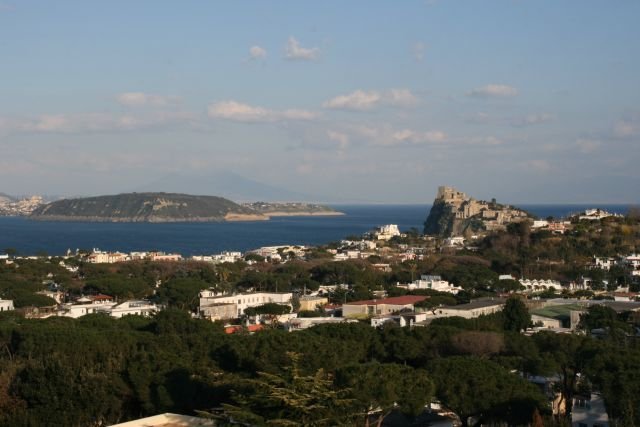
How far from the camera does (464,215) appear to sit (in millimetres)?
99000

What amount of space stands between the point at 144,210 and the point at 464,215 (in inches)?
3869

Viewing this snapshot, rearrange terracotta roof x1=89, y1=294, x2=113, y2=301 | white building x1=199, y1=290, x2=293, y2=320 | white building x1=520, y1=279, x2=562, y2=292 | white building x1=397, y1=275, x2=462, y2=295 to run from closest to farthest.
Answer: white building x1=199, y1=290, x2=293, y2=320
terracotta roof x1=89, y1=294, x2=113, y2=301
white building x1=397, y1=275, x2=462, y2=295
white building x1=520, y1=279, x2=562, y2=292

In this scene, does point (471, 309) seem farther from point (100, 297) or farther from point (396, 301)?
point (100, 297)

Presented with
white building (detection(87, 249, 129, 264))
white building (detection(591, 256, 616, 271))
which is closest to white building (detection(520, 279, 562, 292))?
white building (detection(591, 256, 616, 271))

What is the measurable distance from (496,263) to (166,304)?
23.4 m

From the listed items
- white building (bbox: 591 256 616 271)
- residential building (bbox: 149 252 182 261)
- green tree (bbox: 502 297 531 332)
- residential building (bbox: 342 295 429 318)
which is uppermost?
white building (bbox: 591 256 616 271)

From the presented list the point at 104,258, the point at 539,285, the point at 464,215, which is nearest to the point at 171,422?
the point at 539,285

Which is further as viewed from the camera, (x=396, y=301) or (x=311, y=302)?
(x=311, y=302)

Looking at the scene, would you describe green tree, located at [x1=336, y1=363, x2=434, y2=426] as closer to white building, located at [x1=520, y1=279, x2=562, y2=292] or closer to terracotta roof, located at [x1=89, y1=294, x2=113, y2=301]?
terracotta roof, located at [x1=89, y1=294, x2=113, y2=301]

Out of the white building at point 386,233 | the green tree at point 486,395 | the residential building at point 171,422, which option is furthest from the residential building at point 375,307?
the white building at point 386,233

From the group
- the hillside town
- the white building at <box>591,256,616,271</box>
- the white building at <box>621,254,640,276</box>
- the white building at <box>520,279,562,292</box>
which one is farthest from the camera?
the white building at <box>591,256,616,271</box>

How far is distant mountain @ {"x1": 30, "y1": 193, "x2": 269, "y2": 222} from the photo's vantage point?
183m

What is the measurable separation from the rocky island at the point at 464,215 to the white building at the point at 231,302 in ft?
163

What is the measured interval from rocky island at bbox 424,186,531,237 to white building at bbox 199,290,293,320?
49554 millimetres
